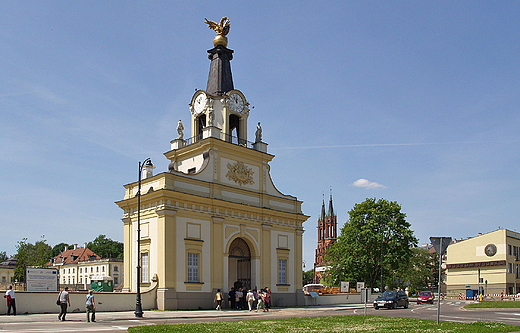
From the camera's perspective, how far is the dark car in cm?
3672

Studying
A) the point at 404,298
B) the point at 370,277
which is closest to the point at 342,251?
the point at 370,277

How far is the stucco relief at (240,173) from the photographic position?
38.7 meters

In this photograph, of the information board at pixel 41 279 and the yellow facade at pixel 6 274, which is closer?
the information board at pixel 41 279

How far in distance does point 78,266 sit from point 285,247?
222 feet

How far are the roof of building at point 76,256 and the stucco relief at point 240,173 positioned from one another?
229 ft

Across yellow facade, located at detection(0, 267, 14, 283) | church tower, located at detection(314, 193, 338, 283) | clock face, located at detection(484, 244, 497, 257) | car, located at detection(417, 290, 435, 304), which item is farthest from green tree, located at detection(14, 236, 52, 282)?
church tower, located at detection(314, 193, 338, 283)

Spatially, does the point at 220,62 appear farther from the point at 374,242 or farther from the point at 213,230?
the point at 374,242

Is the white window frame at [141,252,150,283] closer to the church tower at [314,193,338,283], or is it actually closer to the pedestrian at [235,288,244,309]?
the pedestrian at [235,288,244,309]

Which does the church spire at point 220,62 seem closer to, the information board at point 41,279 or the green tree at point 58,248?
the information board at point 41,279

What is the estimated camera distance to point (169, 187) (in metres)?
34.0

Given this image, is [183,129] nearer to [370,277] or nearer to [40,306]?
[40,306]

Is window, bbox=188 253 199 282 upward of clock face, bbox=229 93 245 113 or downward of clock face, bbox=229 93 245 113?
downward

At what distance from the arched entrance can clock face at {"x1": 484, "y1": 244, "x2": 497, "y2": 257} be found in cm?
5195

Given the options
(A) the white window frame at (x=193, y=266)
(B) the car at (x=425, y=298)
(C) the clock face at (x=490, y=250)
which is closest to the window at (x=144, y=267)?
(A) the white window frame at (x=193, y=266)
